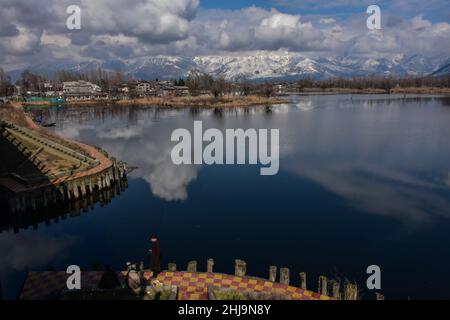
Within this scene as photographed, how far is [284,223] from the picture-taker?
91.9 ft

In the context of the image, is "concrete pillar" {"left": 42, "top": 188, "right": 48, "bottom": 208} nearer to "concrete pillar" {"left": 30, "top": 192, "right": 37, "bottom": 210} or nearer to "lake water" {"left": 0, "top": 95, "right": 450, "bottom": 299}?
"concrete pillar" {"left": 30, "top": 192, "right": 37, "bottom": 210}

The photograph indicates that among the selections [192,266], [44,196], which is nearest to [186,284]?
[192,266]

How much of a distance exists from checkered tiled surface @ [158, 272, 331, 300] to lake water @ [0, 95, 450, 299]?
3.76 metres

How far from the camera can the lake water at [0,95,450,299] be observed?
2230 centimetres

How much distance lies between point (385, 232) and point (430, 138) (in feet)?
137

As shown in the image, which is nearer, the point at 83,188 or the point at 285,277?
the point at 285,277

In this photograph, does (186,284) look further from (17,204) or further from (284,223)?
(17,204)

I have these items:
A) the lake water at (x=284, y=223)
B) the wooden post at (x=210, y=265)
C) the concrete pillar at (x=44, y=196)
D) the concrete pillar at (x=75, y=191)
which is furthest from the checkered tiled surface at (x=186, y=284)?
the concrete pillar at (x=75, y=191)

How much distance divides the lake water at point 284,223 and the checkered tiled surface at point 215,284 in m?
3.76

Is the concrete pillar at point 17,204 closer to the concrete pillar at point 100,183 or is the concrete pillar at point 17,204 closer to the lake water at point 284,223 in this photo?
the lake water at point 284,223

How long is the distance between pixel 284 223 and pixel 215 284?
478 inches

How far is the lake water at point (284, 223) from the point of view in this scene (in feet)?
73.2

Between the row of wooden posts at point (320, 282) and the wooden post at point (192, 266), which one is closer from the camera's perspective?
→ the row of wooden posts at point (320, 282)
